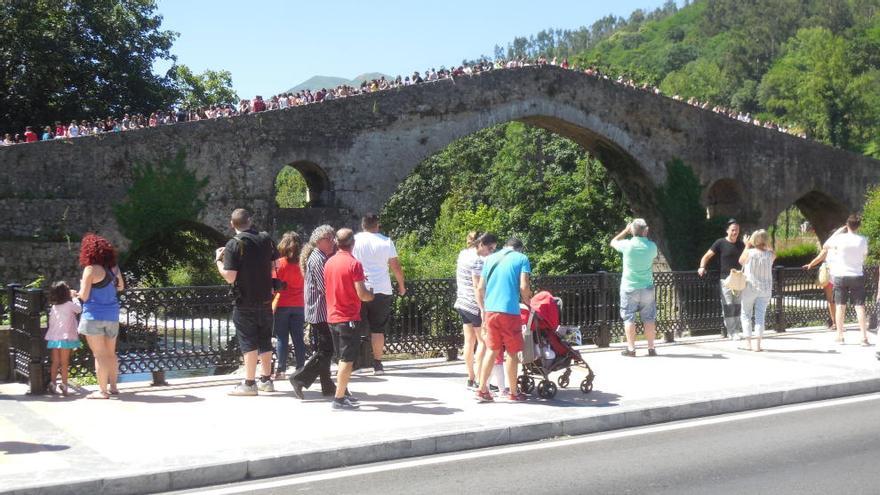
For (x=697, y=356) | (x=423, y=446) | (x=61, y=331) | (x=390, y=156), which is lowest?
(x=423, y=446)

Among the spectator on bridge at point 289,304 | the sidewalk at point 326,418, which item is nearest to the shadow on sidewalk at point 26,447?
the sidewalk at point 326,418

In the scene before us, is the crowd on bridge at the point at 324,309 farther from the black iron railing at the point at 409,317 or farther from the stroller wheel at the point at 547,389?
the black iron railing at the point at 409,317

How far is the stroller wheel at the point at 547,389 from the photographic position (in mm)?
10008

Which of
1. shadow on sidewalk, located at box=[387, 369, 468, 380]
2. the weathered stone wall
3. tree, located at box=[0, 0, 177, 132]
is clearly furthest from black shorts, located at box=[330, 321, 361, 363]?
tree, located at box=[0, 0, 177, 132]

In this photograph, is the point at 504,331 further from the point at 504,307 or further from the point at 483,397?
the point at 483,397

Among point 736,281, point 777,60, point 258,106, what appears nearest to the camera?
point 736,281

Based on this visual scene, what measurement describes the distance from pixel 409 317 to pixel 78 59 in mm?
28604

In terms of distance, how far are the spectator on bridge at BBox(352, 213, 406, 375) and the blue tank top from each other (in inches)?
107

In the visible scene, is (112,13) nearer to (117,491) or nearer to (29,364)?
(29,364)

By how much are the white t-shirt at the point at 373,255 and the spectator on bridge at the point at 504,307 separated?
5.78ft

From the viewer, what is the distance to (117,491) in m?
6.75

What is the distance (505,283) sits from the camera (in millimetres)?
9609

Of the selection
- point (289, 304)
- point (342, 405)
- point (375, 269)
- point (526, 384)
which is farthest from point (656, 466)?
point (289, 304)

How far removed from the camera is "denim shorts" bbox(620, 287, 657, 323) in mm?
12992
